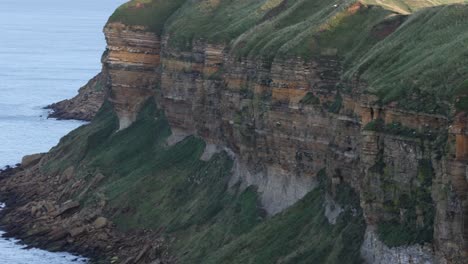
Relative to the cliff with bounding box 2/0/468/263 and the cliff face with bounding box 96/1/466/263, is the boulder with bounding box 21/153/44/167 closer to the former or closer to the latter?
the cliff with bounding box 2/0/468/263

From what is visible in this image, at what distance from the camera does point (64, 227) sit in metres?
91.2

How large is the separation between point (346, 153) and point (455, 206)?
14.8m

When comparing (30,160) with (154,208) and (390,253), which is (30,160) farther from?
(390,253)

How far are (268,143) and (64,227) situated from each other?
19.5 meters

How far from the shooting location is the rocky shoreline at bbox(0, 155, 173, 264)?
83875 mm

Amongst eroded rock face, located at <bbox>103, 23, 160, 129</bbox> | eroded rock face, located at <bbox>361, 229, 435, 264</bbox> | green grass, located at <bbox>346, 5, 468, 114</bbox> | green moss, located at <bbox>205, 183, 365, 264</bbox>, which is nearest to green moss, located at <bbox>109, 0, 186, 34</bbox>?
eroded rock face, located at <bbox>103, 23, 160, 129</bbox>

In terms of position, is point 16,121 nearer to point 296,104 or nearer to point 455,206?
point 296,104

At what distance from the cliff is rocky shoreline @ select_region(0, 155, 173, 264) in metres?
0.19

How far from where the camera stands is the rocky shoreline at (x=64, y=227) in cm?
8388

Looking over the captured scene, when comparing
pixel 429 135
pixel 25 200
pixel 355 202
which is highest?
pixel 429 135

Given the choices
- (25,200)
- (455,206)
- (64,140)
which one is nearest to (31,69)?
(64,140)

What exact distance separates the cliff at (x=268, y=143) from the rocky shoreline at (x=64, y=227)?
0.19 metres

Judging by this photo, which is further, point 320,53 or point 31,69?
point 31,69

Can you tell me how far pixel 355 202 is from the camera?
218ft
